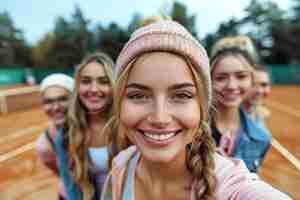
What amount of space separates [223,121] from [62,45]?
1325 inches

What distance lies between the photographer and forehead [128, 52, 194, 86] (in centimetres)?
106

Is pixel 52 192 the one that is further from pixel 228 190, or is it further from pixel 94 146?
pixel 228 190

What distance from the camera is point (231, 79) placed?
1.97 meters

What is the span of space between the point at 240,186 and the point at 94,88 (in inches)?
55.3

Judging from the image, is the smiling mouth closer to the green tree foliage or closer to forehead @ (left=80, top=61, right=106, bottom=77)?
forehead @ (left=80, top=61, right=106, bottom=77)

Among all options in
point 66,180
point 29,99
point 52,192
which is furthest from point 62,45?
point 66,180

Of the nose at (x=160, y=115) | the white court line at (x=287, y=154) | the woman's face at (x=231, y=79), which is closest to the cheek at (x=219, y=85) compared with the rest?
the woman's face at (x=231, y=79)

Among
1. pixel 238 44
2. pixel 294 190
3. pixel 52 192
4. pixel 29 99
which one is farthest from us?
pixel 29 99

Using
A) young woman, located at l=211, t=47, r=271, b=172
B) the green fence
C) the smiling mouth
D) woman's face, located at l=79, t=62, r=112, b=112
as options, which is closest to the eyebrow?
the smiling mouth

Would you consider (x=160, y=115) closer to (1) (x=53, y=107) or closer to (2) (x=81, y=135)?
(2) (x=81, y=135)

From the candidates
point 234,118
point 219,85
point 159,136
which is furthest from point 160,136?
point 234,118

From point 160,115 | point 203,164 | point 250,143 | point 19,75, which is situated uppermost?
point 19,75

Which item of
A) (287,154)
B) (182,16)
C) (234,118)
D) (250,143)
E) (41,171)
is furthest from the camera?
(287,154)

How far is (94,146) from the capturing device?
2213mm
